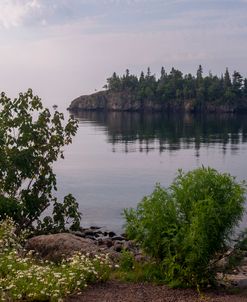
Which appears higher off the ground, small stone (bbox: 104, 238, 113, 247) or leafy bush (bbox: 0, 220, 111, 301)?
leafy bush (bbox: 0, 220, 111, 301)

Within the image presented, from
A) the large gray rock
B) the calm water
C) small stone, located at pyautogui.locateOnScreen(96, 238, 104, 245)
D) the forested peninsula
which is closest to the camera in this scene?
the large gray rock

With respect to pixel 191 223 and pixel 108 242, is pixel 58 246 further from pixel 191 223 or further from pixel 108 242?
pixel 108 242

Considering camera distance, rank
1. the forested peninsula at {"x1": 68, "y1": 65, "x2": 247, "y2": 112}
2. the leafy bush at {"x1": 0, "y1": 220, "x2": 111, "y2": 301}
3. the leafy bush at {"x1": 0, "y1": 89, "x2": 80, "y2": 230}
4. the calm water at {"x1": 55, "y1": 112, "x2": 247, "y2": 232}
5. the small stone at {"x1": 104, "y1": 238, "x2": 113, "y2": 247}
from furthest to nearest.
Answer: the forested peninsula at {"x1": 68, "y1": 65, "x2": 247, "y2": 112} → the calm water at {"x1": 55, "y1": 112, "x2": 247, "y2": 232} → the small stone at {"x1": 104, "y1": 238, "x2": 113, "y2": 247} → the leafy bush at {"x1": 0, "y1": 89, "x2": 80, "y2": 230} → the leafy bush at {"x1": 0, "y1": 220, "x2": 111, "y2": 301}

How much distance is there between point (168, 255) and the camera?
1139 centimetres

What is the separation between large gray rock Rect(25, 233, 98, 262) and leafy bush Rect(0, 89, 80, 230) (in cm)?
503

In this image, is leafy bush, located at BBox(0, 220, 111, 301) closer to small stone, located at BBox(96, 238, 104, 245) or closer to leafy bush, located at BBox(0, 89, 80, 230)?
leafy bush, located at BBox(0, 89, 80, 230)

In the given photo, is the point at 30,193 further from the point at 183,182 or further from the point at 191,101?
the point at 191,101

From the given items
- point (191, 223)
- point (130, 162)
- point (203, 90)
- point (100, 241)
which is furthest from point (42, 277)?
point (203, 90)

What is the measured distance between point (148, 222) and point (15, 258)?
2.82 metres

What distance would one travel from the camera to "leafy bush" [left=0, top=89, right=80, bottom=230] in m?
21.4

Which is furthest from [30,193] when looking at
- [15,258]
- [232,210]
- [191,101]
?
[191,101]

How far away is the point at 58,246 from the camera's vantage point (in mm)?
15094

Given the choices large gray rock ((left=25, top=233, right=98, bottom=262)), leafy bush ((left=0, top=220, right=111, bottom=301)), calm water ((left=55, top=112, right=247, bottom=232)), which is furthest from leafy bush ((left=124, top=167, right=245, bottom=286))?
calm water ((left=55, top=112, right=247, bottom=232))

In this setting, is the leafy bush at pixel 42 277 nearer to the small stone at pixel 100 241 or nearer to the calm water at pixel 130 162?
the small stone at pixel 100 241
